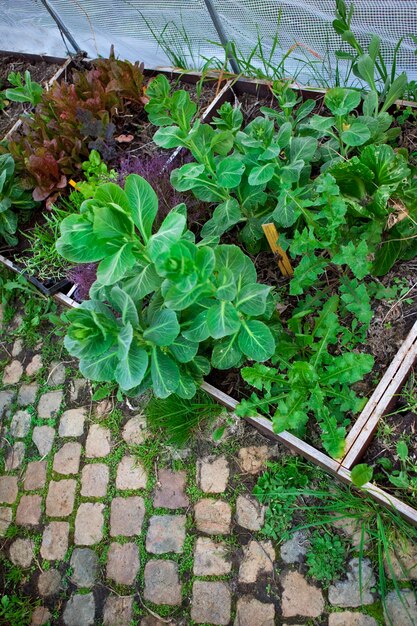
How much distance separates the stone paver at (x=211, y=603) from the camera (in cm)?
258

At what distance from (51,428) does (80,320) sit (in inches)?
57.3

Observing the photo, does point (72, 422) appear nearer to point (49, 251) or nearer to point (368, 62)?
point (49, 251)

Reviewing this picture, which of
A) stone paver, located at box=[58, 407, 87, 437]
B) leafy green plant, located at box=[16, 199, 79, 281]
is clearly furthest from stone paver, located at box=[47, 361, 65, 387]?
leafy green plant, located at box=[16, 199, 79, 281]

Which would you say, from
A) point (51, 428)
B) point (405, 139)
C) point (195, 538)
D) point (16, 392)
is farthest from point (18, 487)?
point (405, 139)

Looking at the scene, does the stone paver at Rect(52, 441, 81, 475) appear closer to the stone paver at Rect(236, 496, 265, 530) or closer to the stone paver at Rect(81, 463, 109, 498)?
the stone paver at Rect(81, 463, 109, 498)

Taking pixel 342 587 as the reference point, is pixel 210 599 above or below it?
below

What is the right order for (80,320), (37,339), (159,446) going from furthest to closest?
(37,339), (159,446), (80,320)

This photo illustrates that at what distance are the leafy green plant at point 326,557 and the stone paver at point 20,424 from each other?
5.87ft

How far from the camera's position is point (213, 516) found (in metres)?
2.79

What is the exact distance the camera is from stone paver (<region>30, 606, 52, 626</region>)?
9.29ft

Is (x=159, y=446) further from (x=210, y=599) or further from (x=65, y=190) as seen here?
(x=65, y=190)

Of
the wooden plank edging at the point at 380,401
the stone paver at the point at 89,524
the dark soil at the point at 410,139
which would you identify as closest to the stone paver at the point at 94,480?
the stone paver at the point at 89,524

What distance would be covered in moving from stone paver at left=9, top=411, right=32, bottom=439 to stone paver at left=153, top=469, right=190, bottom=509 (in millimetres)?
942

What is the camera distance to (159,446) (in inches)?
119
